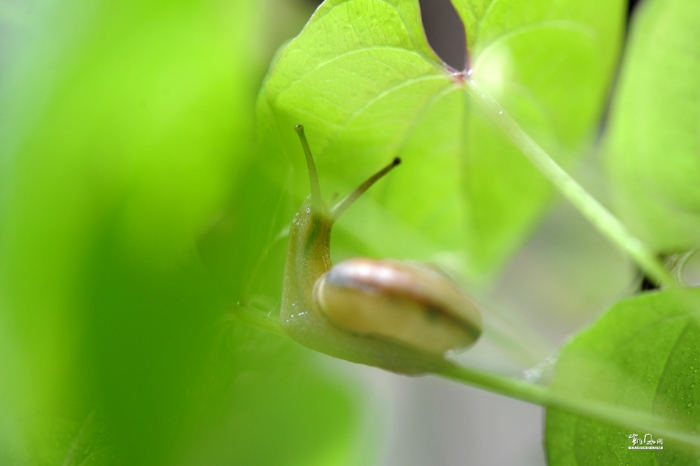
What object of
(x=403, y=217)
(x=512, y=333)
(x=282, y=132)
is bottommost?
(x=512, y=333)

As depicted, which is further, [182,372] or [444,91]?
[444,91]

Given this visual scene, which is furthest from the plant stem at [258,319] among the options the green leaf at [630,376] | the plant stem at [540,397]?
the green leaf at [630,376]

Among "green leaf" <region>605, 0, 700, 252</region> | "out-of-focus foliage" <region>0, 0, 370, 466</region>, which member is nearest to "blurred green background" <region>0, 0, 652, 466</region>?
"out-of-focus foliage" <region>0, 0, 370, 466</region>

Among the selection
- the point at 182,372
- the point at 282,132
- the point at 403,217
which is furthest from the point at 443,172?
the point at 182,372

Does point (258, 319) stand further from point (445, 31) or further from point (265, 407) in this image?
point (445, 31)

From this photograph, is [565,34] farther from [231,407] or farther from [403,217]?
[231,407]

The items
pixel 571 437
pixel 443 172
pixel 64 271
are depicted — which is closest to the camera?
pixel 64 271

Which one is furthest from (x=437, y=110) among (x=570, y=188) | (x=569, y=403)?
(x=569, y=403)

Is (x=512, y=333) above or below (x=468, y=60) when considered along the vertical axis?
below
